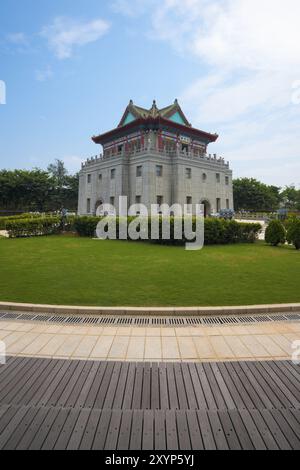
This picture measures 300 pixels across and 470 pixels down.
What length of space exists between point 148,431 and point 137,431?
4.5 inches

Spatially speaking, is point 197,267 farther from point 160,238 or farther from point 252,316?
point 160,238

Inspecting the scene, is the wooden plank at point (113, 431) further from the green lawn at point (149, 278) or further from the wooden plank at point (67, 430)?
the green lawn at point (149, 278)

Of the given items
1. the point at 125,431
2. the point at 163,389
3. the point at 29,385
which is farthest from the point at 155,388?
the point at 29,385

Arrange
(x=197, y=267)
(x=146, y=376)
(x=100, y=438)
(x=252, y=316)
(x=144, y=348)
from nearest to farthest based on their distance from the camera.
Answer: (x=100, y=438) → (x=146, y=376) → (x=144, y=348) → (x=252, y=316) → (x=197, y=267)

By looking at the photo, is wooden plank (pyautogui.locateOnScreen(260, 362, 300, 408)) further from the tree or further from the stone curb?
the tree

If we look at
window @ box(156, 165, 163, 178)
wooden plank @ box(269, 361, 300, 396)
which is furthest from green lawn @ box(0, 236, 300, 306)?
window @ box(156, 165, 163, 178)

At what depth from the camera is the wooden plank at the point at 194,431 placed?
2.74m

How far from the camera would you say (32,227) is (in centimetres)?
2297

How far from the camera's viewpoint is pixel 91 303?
690 cm

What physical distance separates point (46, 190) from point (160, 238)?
43636mm

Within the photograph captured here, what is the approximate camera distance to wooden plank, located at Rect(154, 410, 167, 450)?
2.74m

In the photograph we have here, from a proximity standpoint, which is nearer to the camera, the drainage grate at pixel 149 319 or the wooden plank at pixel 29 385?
the wooden plank at pixel 29 385

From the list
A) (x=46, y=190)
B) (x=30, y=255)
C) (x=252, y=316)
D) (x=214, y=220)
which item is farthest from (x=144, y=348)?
(x=46, y=190)

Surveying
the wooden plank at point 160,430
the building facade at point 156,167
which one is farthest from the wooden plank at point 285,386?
the building facade at point 156,167
